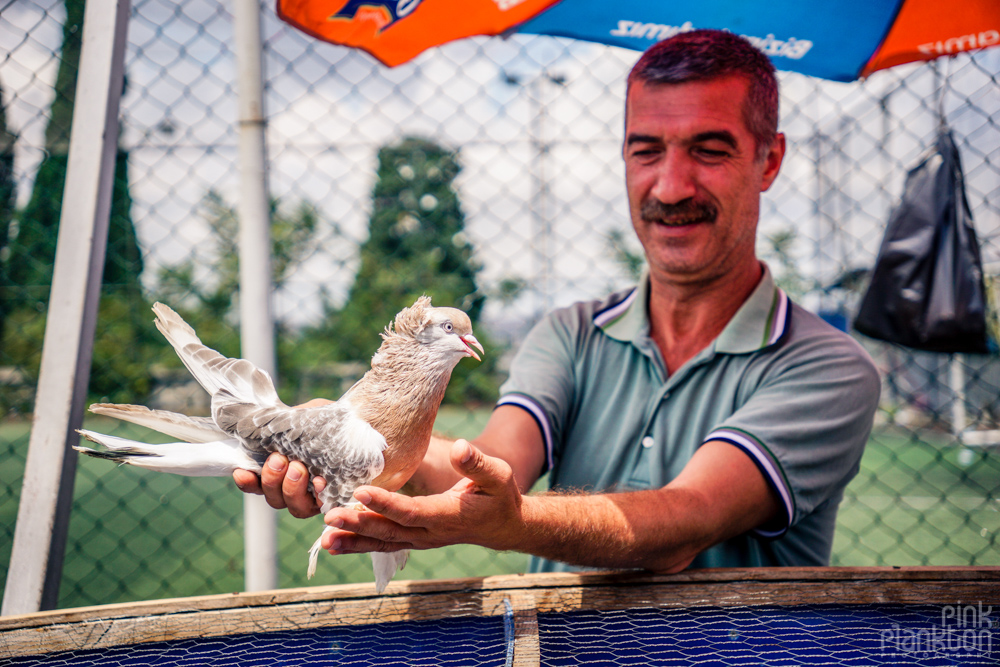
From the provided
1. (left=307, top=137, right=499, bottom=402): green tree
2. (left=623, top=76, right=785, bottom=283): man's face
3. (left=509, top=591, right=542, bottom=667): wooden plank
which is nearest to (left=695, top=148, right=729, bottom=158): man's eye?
(left=623, top=76, right=785, bottom=283): man's face

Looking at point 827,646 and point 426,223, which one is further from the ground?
point 426,223

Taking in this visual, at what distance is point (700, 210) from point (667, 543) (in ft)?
2.76

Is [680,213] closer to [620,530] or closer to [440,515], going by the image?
[620,530]

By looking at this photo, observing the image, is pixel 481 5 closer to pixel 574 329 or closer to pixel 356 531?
pixel 574 329

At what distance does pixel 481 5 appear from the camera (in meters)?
1.73

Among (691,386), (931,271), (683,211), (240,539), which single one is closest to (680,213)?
(683,211)

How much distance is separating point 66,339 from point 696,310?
1553mm

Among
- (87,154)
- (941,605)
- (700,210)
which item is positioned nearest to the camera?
(941,605)

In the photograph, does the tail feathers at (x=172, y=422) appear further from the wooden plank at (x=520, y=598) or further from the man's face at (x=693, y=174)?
the man's face at (x=693, y=174)

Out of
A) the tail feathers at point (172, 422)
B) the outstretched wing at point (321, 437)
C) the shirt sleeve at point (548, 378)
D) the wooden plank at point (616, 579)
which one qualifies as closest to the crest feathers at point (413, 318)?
the outstretched wing at point (321, 437)

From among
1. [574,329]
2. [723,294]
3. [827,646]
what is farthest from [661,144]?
[827,646]

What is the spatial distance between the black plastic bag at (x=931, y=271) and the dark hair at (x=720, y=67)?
1.55 meters

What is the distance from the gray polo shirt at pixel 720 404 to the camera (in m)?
1.34

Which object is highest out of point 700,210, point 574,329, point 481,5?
point 481,5
